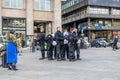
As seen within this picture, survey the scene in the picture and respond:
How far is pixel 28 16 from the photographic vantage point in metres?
48.5

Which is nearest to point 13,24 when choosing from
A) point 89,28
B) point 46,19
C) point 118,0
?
point 46,19

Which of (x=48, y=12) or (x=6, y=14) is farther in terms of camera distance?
A: (x=48, y=12)

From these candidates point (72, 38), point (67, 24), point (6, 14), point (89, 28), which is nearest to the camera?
point (72, 38)

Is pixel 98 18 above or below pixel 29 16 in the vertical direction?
above

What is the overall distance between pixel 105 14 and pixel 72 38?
6862 centimetres

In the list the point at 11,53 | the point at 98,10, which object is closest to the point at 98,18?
the point at 98,10

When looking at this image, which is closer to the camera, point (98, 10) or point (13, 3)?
point (13, 3)

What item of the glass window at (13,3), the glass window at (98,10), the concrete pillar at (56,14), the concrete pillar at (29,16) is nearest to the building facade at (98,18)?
the glass window at (98,10)

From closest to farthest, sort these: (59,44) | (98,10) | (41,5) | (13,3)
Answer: (59,44), (13,3), (41,5), (98,10)

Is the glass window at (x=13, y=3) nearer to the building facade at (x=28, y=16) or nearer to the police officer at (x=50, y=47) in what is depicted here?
the building facade at (x=28, y=16)

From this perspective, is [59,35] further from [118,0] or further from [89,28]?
[118,0]

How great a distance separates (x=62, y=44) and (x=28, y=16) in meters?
31.2

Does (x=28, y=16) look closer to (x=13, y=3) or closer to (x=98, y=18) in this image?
(x=13, y=3)

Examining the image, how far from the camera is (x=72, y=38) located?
1730 cm
